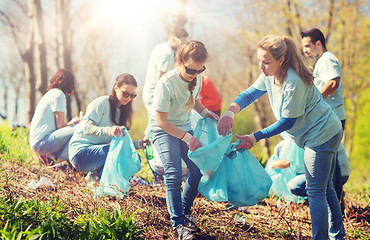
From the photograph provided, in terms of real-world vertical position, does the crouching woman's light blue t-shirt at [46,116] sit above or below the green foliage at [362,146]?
above

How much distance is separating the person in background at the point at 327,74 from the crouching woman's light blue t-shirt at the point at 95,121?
7.64 ft

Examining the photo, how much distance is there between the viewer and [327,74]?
373 centimetres

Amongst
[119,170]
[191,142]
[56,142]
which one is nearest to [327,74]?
[191,142]

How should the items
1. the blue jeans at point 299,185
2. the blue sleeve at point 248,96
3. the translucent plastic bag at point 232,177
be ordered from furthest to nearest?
the blue jeans at point 299,185 → the blue sleeve at point 248,96 → the translucent plastic bag at point 232,177

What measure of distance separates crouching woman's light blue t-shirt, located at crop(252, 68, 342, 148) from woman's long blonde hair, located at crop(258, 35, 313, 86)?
1.5 inches

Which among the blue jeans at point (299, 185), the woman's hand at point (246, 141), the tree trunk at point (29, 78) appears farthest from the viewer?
the tree trunk at point (29, 78)

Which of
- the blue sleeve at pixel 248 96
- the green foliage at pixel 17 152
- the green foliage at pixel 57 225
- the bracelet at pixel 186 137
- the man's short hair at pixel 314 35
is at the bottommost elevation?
the green foliage at pixel 57 225

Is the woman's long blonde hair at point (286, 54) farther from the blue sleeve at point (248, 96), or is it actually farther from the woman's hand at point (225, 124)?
the woman's hand at point (225, 124)

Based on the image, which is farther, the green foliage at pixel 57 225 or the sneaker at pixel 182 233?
the sneaker at pixel 182 233

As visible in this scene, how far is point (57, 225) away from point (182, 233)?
0.95m

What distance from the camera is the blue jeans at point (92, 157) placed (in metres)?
3.92

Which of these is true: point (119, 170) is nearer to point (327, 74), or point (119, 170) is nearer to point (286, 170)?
point (286, 170)

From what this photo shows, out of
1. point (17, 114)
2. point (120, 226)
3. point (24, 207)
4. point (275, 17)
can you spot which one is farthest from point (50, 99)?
point (17, 114)

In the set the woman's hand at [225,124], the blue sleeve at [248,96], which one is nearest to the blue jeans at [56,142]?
the woman's hand at [225,124]
